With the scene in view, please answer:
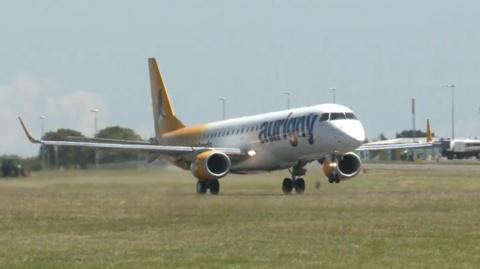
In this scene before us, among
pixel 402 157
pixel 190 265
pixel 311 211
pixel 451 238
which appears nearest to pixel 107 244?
pixel 190 265

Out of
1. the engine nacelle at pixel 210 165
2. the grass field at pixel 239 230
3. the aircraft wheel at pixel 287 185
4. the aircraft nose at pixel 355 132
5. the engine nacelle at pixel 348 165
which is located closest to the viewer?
the grass field at pixel 239 230

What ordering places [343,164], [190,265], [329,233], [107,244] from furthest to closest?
[343,164]
[329,233]
[107,244]
[190,265]

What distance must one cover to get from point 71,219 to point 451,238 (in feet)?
34.0

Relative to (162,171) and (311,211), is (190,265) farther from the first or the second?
(162,171)

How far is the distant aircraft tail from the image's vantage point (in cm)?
6181

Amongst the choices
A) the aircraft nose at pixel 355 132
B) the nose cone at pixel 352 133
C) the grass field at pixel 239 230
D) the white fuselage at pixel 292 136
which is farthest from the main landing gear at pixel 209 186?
the aircraft nose at pixel 355 132

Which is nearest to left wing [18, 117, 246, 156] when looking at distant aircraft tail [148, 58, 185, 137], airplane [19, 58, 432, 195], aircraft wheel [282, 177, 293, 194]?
airplane [19, 58, 432, 195]

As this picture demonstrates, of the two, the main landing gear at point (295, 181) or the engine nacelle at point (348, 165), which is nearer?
the main landing gear at point (295, 181)

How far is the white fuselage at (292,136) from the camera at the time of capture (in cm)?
4672

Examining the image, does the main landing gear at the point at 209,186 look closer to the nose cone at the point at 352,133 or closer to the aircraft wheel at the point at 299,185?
the aircraft wheel at the point at 299,185

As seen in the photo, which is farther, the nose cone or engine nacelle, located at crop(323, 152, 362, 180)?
engine nacelle, located at crop(323, 152, 362, 180)

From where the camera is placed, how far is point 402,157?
460 ft

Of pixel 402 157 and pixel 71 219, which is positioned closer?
pixel 71 219

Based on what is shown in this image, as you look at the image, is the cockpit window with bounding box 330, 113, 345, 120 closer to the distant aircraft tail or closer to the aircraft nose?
the aircraft nose
